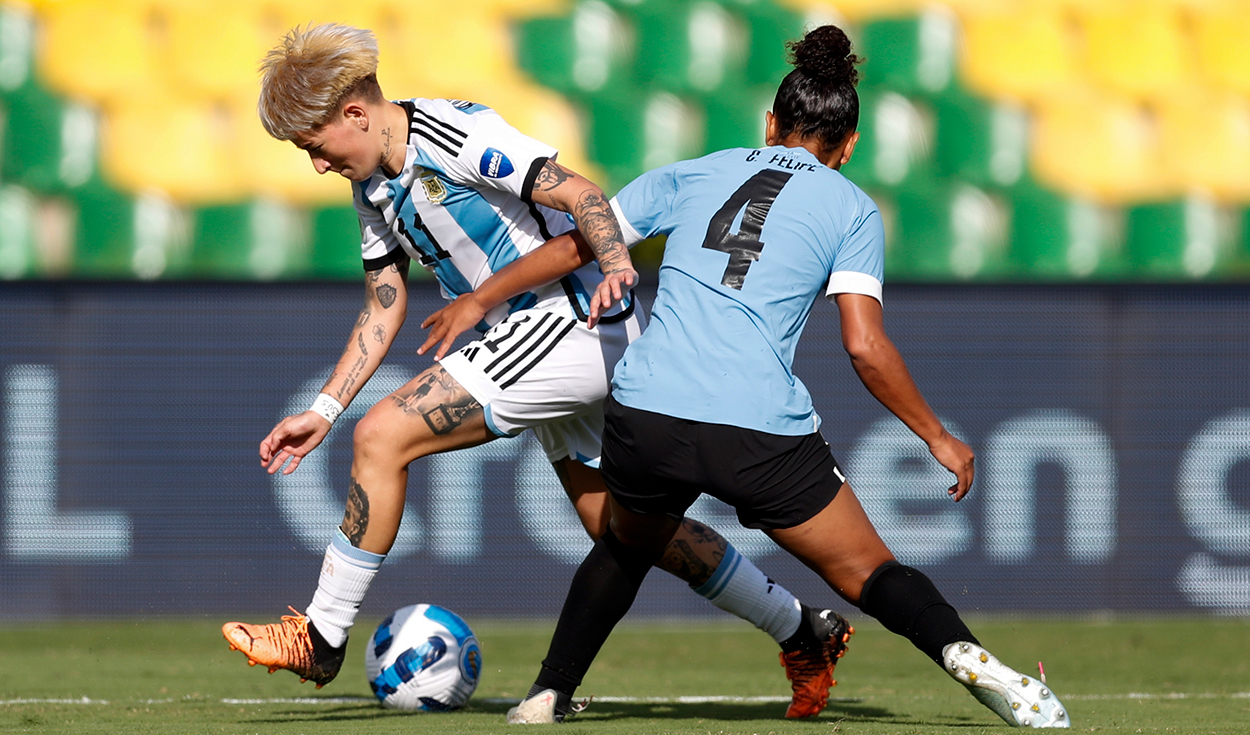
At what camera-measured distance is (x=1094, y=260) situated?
9.63m

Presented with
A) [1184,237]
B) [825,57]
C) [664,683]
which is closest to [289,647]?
[664,683]

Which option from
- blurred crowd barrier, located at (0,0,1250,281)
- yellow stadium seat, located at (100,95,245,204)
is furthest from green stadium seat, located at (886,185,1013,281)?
yellow stadium seat, located at (100,95,245,204)

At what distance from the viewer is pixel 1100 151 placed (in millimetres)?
9922

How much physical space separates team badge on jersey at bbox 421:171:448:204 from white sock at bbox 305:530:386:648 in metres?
0.95

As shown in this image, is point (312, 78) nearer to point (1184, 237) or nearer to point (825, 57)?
point (825, 57)

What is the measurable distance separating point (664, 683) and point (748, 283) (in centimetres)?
228

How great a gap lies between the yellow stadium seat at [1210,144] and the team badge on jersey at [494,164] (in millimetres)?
7543

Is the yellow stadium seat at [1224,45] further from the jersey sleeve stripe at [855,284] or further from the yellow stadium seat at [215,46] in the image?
the jersey sleeve stripe at [855,284]

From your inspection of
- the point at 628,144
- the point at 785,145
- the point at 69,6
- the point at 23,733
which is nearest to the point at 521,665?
the point at 23,733

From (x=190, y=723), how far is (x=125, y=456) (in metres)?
3.86

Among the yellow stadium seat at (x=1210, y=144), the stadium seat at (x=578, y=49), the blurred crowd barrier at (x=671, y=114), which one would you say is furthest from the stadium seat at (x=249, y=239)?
the yellow stadium seat at (x=1210, y=144)

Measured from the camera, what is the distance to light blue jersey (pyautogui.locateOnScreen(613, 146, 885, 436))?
3.20 metres

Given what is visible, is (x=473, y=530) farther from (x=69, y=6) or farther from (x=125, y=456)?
(x=69, y=6)

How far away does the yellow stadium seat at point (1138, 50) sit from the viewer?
33.1 ft
